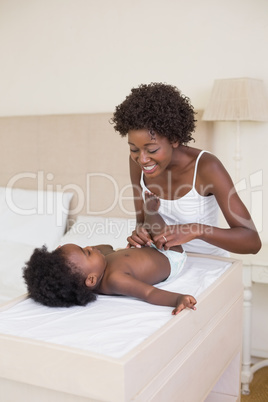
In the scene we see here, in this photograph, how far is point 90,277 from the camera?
1434mm

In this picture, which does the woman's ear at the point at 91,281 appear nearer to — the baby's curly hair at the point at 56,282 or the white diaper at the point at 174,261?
the baby's curly hair at the point at 56,282

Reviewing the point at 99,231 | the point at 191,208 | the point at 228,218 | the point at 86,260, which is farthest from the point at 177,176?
the point at 99,231

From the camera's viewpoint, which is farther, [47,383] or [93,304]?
[93,304]

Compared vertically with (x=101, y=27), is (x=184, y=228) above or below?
below

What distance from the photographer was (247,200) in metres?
2.85

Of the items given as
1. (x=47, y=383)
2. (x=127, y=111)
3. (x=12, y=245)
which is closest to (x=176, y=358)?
(x=47, y=383)

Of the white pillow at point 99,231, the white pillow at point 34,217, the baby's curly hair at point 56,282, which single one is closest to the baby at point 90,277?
the baby's curly hair at point 56,282

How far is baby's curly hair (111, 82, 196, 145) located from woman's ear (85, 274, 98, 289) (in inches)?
20.1

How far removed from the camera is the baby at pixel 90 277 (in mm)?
1350

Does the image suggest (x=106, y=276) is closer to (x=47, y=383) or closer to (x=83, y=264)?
(x=83, y=264)

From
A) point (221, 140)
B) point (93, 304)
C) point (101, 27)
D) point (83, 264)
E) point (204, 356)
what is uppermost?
point (101, 27)

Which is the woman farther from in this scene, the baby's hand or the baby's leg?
the baby's hand

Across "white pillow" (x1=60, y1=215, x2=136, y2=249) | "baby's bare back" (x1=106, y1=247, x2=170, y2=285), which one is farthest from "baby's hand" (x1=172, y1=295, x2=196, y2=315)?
"white pillow" (x1=60, y1=215, x2=136, y2=249)

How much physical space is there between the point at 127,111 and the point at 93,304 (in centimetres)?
66
